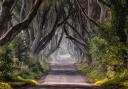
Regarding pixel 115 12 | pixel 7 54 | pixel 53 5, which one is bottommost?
pixel 7 54

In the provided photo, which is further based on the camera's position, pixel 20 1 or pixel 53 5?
pixel 53 5

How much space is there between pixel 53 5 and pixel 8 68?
733 inches

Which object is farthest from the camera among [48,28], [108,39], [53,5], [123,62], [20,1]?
[48,28]

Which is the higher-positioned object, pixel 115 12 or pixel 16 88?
pixel 115 12

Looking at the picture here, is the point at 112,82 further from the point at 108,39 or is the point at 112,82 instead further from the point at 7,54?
the point at 7,54

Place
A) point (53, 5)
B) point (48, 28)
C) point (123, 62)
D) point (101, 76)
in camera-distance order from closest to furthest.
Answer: point (123, 62), point (101, 76), point (53, 5), point (48, 28)

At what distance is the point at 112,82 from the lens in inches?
1096

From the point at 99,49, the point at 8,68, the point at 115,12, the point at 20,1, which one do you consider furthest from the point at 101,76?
the point at 20,1

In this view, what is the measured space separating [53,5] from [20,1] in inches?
196

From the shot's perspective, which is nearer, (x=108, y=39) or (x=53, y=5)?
(x=108, y=39)

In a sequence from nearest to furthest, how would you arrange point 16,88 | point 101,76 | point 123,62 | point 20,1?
point 16,88 → point 123,62 → point 101,76 → point 20,1

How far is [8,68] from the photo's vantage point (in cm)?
2842

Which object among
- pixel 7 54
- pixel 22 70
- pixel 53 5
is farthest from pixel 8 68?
pixel 53 5

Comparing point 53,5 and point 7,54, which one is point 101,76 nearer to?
point 7,54
